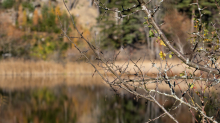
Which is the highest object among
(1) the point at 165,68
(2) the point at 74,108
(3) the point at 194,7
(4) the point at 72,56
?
(3) the point at 194,7

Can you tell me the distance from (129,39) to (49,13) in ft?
48.1

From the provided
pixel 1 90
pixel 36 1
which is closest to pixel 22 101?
pixel 1 90

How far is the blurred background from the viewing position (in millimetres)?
9320

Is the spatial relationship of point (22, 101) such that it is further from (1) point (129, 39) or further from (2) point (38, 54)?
(2) point (38, 54)

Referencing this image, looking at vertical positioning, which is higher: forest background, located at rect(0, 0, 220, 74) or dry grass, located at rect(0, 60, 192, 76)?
forest background, located at rect(0, 0, 220, 74)

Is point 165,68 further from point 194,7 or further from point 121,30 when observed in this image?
point 121,30

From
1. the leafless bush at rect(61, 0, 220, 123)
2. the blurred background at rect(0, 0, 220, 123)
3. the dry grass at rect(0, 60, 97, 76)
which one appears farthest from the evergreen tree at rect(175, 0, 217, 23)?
the leafless bush at rect(61, 0, 220, 123)

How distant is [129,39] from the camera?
1016 inches

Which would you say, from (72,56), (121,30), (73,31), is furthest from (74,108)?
(73,31)

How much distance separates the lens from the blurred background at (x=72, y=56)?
9.32 metres

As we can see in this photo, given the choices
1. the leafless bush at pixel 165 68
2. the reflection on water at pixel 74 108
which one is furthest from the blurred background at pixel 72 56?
the leafless bush at pixel 165 68

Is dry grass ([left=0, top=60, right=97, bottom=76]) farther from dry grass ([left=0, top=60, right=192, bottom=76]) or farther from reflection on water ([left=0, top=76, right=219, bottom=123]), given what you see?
reflection on water ([left=0, top=76, right=219, bottom=123])

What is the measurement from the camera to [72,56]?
26016mm

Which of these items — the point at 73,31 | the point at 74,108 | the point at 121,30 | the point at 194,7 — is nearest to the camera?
the point at 74,108
